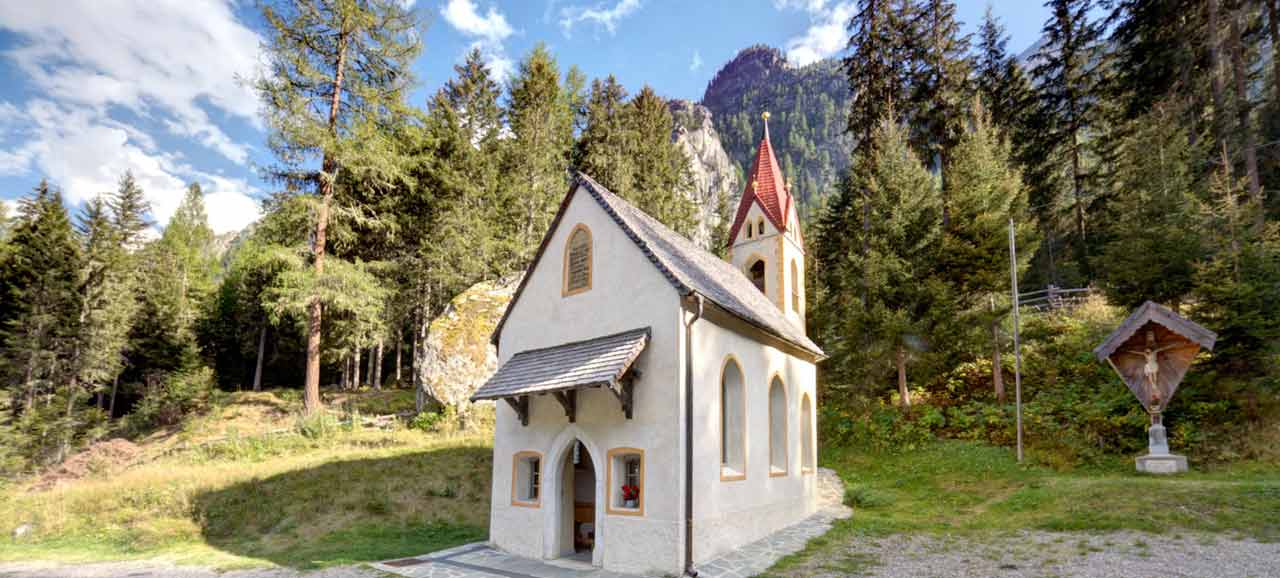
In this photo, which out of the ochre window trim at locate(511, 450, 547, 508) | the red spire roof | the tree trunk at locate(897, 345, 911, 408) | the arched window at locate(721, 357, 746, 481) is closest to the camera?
the ochre window trim at locate(511, 450, 547, 508)

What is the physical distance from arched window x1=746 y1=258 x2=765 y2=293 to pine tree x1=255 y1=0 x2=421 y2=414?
13996 mm

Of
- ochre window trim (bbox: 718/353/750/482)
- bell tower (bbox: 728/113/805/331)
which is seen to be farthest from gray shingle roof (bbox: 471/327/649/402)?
bell tower (bbox: 728/113/805/331)

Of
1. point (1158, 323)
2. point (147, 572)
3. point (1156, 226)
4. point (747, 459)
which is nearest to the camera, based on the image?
point (147, 572)

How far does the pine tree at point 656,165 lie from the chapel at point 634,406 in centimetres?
1890

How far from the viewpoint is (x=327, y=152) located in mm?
21875

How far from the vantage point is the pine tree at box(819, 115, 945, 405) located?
783 inches

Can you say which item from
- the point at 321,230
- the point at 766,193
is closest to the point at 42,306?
the point at 321,230

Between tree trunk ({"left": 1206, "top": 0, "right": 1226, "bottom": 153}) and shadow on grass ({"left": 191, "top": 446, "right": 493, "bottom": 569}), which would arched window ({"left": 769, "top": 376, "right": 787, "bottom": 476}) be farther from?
tree trunk ({"left": 1206, "top": 0, "right": 1226, "bottom": 153})

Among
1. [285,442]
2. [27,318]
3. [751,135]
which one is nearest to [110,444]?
[285,442]

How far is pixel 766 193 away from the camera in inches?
761

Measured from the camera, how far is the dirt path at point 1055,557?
7.96 m

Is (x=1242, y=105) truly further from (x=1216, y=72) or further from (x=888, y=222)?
(x=888, y=222)

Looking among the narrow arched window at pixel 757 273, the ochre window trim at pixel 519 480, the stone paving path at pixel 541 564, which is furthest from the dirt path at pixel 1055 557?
the narrow arched window at pixel 757 273

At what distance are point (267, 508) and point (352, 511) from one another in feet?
6.51
